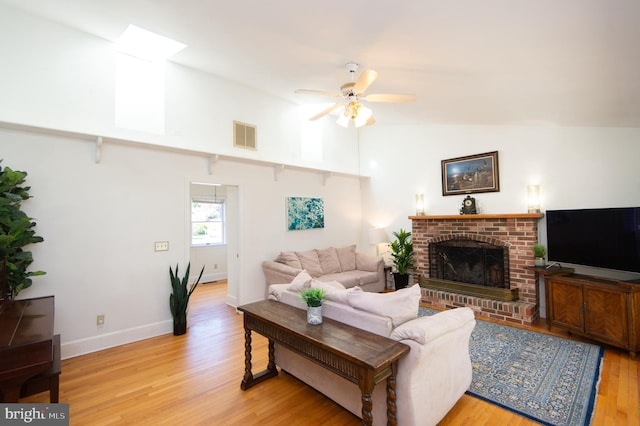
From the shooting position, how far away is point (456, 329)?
7.18ft

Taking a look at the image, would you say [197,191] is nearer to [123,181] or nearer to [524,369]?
[123,181]

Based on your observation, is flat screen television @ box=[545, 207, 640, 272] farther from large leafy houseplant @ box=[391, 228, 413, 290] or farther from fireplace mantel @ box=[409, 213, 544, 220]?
large leafy houseplant @ box=[391, 228, 413, 290]

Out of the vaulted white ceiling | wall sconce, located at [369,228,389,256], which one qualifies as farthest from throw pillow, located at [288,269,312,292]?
wall sconce, located at [369,228,389,256]

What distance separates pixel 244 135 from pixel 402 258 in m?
3.63

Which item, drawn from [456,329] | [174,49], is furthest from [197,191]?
[456,329]

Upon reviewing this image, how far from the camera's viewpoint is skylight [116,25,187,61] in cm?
354

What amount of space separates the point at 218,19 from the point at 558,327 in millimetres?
5177

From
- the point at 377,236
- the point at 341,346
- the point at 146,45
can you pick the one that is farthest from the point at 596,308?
Answer: the point at 146,45

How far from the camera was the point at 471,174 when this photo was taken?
5133mm

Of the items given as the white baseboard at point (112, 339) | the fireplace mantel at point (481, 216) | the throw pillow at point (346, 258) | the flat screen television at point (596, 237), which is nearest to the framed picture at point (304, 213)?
the throw pillow at point (346, 258)

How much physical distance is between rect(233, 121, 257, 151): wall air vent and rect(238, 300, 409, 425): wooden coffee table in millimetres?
3015

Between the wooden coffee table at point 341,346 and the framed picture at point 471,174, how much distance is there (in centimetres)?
397

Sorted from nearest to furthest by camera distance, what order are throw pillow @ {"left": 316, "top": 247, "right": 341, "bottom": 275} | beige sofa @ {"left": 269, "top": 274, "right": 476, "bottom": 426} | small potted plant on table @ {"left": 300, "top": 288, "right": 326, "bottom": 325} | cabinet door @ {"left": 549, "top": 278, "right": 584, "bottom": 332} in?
beige sofa @ {"left": 269, "top": 274, "right": 476, "bottom": 426}
small potted plant on table @ {"left": 300, "top": 288, "right": 326, "bottom": 325}
cabinet door @ {"left": 549, "top": 278, "right": 584, "bottom": 332}
throw pillow @ {"left": 316, "top": 247, "right": 341, "bottom": 275}

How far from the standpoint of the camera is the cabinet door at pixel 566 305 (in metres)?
3.48
